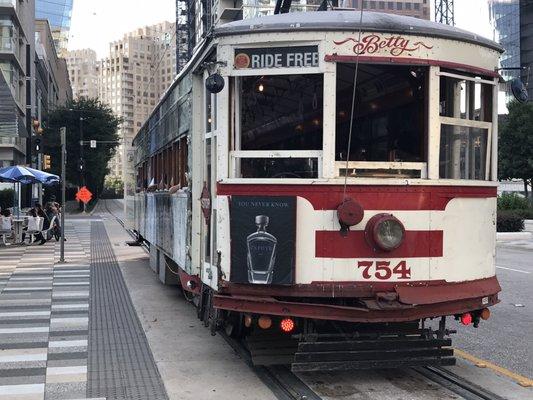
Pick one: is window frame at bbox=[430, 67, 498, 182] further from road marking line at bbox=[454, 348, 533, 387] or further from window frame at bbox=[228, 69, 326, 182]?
road marking line at bbox=[454, 348, 533, 387]

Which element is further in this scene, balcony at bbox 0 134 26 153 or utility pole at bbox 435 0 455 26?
utility pole at bbox 435 0 455 26

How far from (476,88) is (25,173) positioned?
17.7m

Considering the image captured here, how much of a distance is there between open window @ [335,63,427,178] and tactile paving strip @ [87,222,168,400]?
2.67 m

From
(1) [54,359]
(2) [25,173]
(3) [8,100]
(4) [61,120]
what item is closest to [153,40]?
(4) [61,120]

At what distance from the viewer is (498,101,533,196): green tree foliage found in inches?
1608

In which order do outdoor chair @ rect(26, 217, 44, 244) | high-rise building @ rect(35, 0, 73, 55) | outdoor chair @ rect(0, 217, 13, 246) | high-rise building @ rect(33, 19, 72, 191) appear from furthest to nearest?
high-rise building @ rect(35, 0, 73, 55)
high-rise building @ rect(33, 19, 72, 191)
outdoor chair @ rect(26, 217, 44, 244)
outdoor chair @ rect(0, 217, 13, 246)

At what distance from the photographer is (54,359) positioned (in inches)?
263

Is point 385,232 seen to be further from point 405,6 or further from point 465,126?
point 405,6

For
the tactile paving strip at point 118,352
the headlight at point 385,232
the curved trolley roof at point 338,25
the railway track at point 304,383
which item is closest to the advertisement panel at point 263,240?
the headlight at point 385,232

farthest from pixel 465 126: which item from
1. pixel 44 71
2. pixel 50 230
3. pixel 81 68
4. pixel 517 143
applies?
pixel 81 68

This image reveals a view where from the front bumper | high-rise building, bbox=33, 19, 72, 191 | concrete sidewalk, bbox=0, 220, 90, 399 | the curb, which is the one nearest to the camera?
the front bumper


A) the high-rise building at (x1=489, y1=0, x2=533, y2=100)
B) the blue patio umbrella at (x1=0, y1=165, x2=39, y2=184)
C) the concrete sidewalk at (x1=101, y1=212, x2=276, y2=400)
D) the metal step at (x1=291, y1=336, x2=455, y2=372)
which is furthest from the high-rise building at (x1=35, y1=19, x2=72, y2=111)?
the high-rise building at (x1=489, y1=0, x2=533, y2=100)

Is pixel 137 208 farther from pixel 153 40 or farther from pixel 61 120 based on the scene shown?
pixel 61 120

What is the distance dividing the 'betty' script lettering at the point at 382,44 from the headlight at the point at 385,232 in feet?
4.65
